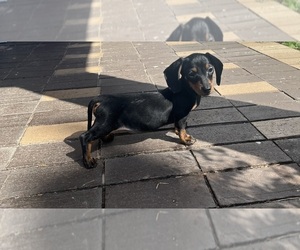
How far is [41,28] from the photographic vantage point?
902 centimetres

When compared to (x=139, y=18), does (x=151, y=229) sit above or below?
below

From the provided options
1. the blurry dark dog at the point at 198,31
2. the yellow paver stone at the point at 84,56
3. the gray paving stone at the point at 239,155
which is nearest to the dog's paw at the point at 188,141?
the gray paving stone at the point at 239,155

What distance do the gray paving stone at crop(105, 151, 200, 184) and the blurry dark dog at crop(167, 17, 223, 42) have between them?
242 inches

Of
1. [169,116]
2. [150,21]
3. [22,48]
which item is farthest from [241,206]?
[22,48]

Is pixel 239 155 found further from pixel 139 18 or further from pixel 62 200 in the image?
pixel 139 18

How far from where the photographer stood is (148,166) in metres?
3.31

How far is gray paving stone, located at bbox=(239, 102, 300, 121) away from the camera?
433cm

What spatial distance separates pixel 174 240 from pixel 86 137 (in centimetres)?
142

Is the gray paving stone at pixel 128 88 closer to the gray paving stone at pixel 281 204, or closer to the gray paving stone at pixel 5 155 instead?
the gray paving stone at pixel 5 155

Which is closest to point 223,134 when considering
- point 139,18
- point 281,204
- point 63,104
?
point 281,204

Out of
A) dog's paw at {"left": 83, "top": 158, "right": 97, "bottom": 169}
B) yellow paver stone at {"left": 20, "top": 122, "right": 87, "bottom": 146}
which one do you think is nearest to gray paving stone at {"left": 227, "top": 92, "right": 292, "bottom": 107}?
yellow paver stone at {"left": 20, "top": 122, "right": 87, "bottom": 146}

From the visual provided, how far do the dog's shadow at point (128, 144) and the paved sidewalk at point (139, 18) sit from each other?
18.4ft

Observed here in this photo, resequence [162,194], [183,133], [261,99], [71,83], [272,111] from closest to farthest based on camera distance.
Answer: [162,194] → [183,133] → [272,111] → [261,99] → [71,83]

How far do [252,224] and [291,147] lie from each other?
140 centimetres
